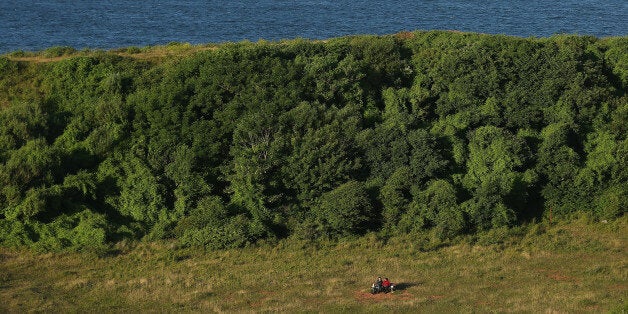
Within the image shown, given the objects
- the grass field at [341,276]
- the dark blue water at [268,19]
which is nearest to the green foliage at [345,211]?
the grass field at [341,276]

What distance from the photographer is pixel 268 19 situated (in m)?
93.2

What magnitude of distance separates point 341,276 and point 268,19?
194ft

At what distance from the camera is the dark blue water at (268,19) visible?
83.8 meters

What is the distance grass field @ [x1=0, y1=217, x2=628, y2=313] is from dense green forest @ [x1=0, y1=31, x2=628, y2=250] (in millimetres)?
1424

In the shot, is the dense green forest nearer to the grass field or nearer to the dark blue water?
the grass field

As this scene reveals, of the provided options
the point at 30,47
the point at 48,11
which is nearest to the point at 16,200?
the point at 30,47

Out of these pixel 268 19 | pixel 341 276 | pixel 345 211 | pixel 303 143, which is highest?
pixel 268 19

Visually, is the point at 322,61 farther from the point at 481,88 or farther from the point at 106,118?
the point at 106,118

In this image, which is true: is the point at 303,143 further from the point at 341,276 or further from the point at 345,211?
the point at 341,276

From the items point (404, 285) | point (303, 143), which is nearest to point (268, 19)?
point (303, 143)

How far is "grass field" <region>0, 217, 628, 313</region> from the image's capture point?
3484 cm

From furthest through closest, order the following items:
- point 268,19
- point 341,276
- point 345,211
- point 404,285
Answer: point 268,19 → point 345,211 → point 341,276 → point 404,285

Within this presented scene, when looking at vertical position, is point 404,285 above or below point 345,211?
below

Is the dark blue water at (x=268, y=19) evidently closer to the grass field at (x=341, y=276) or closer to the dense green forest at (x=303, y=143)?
the dense green forest at (x=303, y=143)
